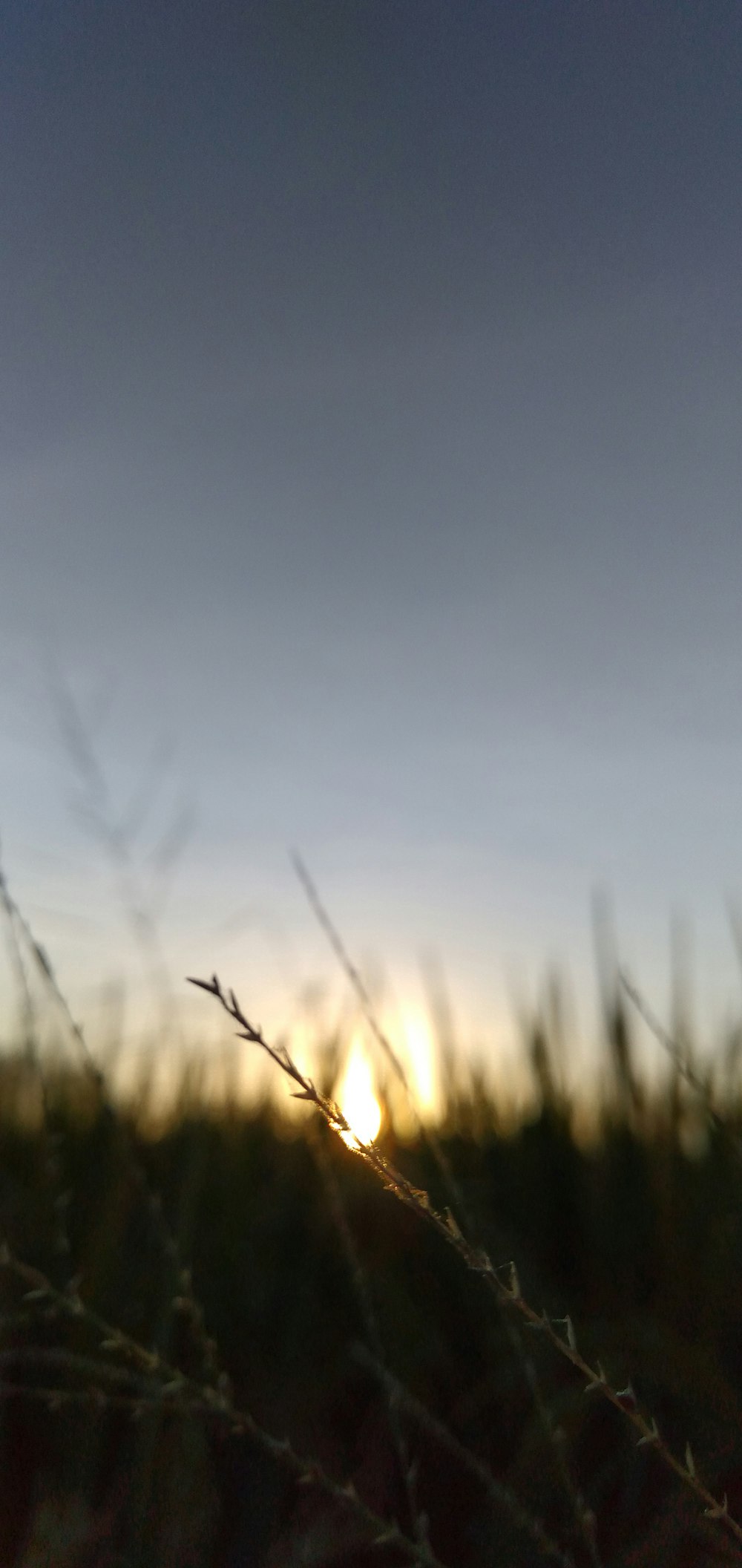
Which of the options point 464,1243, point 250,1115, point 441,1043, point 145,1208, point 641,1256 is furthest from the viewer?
point 250,1115

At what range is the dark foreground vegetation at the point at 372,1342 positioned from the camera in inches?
46.8

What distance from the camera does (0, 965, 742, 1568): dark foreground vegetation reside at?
1188mm

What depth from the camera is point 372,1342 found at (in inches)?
55.9

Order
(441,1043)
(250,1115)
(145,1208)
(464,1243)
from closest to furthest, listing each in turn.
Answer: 1. (464,1243)
2. (145,1208)
3. (441,1043)
4. (250,1115)

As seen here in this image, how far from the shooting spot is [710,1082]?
1.77 meters

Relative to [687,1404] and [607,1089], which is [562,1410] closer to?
[687,1404]

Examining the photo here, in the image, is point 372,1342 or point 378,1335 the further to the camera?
point 378,1335

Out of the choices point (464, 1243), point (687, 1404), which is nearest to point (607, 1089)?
point (687, 1404)

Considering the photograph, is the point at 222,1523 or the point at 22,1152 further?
the point at 22,1152

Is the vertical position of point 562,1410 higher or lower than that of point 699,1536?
higher

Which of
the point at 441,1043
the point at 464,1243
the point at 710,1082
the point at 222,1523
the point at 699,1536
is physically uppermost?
the point at 441,1043

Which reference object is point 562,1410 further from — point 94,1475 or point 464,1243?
point 464,1243

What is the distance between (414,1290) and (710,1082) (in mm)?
510

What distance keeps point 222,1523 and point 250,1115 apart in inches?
44.1
